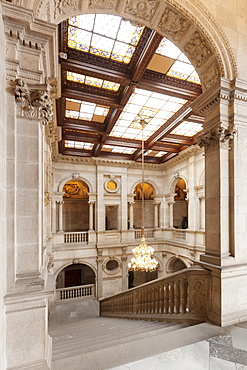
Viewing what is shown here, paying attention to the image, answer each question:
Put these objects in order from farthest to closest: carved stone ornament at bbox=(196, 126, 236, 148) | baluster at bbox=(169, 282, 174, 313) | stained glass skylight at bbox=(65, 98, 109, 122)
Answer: stained glass skylight at bbox=(65, 98, 109, 122)
baluster at bbox=(169, 282, 174, 313)
carved stone ornament at bbox=(196, 126, 236, 148)

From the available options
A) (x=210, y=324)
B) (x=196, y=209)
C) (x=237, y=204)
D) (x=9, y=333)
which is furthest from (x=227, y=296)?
(x=196, y=209)

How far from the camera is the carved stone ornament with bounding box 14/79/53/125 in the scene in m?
2.17

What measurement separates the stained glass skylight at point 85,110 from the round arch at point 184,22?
3114 millimetres

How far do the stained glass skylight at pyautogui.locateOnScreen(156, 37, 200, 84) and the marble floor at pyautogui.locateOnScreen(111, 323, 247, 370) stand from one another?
16.6ft

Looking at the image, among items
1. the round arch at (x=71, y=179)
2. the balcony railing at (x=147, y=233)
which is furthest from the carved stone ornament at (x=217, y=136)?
the balcony railing at (x=147, y=233)

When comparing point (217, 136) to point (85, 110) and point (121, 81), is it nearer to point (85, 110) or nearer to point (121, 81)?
point (121, 81)

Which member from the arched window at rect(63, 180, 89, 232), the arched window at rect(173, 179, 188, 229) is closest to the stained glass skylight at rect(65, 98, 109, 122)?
the arched window at rect(63, 180, 89, 232)

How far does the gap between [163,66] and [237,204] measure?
354 centimetres

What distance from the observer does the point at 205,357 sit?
2244mm

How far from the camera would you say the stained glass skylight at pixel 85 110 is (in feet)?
19.6

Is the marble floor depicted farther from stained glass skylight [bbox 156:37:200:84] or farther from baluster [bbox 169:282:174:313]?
stained glass skylight [bbox 156:37:200:84]

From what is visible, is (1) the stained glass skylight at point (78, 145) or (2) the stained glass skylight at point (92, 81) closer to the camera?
(2) the stained glass skylight at point (92, 81)

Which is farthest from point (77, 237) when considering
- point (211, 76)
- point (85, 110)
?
point (211, 76)

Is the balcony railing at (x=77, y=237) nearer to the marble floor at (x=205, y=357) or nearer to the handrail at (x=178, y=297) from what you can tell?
the handrail at (x=178, y=297)
